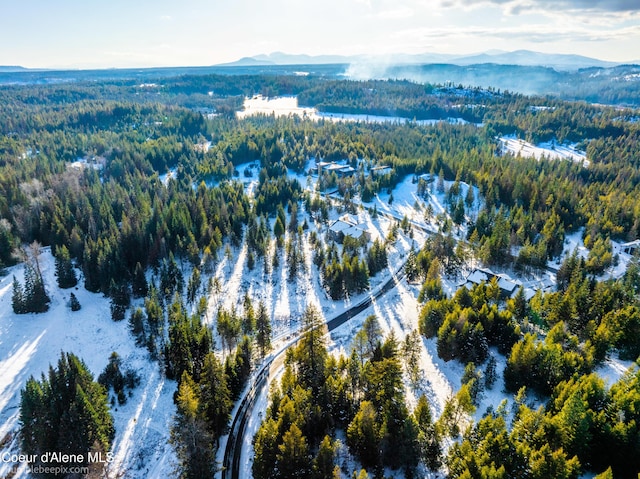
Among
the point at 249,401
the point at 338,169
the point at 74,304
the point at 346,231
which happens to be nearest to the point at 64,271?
the point at 74,304

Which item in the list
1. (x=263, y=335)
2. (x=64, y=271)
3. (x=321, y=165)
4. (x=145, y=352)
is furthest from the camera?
(x=321, y=165)

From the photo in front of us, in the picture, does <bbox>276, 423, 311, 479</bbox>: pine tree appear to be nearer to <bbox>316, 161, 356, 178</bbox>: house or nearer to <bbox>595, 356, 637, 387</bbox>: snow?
<bbox>595, 356, 637, 387</bbox>: snow

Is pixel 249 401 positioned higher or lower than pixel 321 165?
lower

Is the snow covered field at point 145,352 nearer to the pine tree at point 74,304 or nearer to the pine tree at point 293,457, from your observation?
the pine tree at point 74,304

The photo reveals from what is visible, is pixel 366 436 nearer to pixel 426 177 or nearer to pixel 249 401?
pixel 249 401

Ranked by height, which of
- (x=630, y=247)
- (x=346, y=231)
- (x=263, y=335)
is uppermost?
(x=346, y=231)
